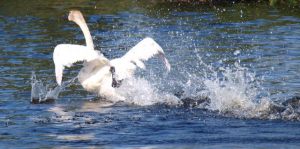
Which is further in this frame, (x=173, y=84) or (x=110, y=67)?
(x=173, y=84)

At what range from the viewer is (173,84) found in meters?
15.4

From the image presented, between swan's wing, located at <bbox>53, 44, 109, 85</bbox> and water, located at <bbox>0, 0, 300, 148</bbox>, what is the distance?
2.26ft

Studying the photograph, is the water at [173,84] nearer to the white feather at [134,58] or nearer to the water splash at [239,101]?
the water splash at [239,101]

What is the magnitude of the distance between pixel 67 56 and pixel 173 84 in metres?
2.91

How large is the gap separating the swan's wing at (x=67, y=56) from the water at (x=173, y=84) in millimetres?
688

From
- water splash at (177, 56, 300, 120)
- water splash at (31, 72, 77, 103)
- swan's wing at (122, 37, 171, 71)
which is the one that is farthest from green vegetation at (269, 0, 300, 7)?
water splash at (31, 72, 77, 103)

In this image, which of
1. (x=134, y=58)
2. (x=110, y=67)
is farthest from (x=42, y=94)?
(x=134, y=58)

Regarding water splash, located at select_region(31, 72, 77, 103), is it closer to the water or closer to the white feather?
the water

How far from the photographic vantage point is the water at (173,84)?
36.7ft

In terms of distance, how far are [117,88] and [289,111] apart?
3.32 meters

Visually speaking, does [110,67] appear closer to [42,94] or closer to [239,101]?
[42,94]

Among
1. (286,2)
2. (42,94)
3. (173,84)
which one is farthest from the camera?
(286,2)

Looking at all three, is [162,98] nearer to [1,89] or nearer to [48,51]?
[1,89]

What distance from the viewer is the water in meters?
11.2
